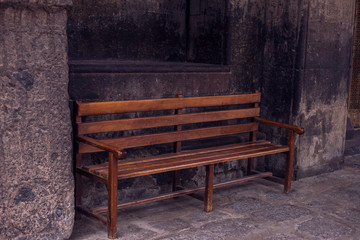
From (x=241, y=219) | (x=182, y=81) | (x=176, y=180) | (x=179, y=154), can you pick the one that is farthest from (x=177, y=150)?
(x=241, y=219)

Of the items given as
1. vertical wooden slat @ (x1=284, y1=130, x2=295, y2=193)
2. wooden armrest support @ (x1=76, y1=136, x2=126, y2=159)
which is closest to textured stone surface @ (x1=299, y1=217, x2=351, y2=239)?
vertical wooden slat @ (x1=284, y1=130, x2=295, y2=193)

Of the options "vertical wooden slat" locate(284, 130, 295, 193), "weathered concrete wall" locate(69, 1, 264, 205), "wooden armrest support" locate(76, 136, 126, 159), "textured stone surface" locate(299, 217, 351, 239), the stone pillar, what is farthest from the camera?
"vertical wooden slat" locate(284, 130, 295, 193)

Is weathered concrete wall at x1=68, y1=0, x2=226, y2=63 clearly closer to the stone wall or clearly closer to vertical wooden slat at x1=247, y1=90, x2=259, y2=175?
the stone wall

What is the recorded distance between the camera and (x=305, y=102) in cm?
541

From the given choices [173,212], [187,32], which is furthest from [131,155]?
[187,32]

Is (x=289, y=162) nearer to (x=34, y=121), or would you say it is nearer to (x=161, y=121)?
(x=161, y=121)

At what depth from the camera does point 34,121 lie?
10.9ft

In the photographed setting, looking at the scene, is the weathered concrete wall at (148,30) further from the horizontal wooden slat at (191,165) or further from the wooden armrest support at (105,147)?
the wooden armrest support at (105,147)

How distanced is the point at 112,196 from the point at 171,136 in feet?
3.57

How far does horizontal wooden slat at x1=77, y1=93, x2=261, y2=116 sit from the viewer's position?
3.95 meters

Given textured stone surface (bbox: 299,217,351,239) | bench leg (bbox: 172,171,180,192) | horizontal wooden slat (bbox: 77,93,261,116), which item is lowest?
textured stone surface (bbox: 299,217,351,239)

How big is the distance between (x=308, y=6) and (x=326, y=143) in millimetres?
1625

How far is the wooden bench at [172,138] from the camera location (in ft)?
12.4

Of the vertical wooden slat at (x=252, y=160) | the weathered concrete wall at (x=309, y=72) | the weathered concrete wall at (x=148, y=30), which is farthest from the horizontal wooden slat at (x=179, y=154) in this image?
the weathered concrete wall at (x=148, y=30)
